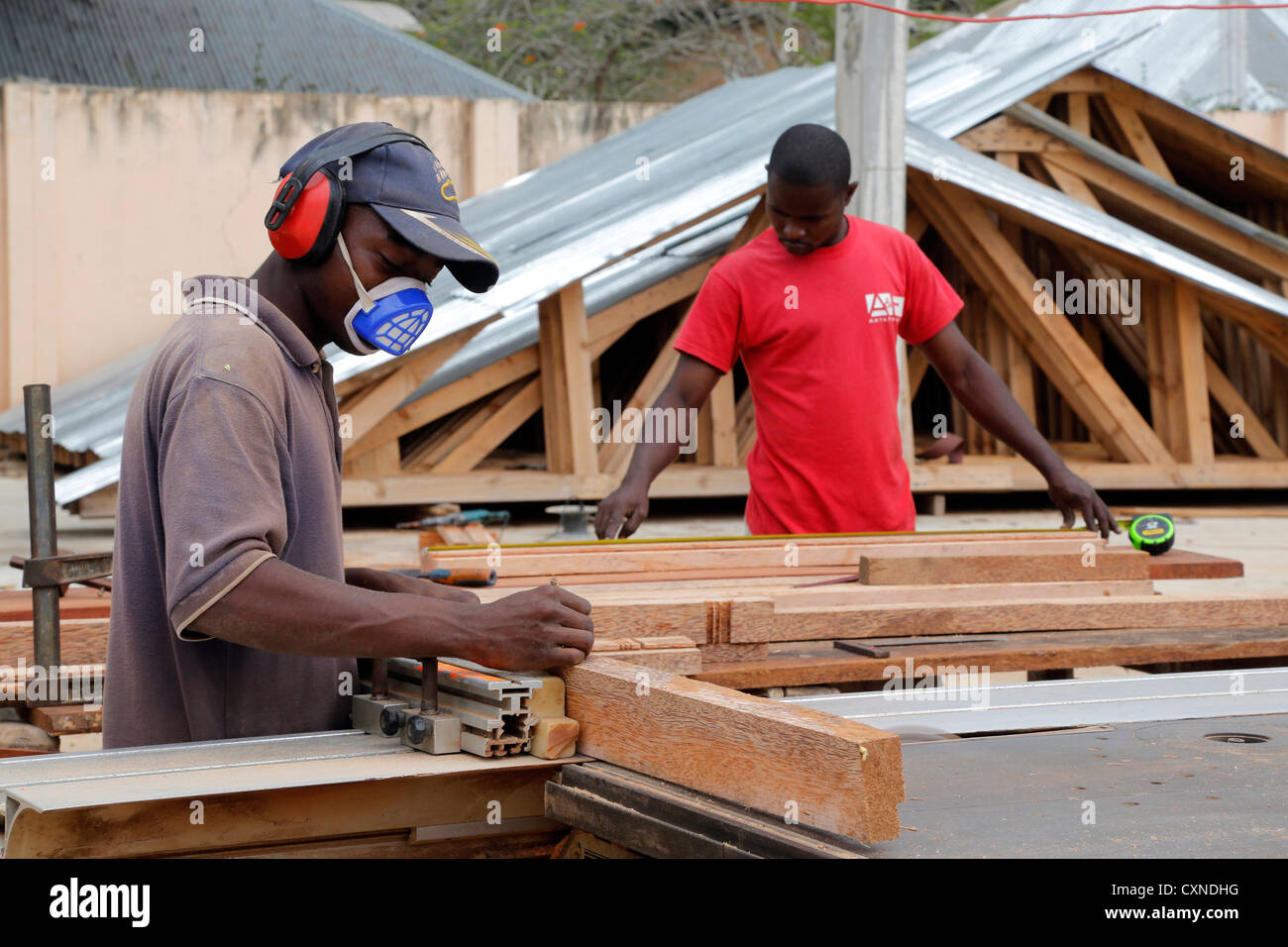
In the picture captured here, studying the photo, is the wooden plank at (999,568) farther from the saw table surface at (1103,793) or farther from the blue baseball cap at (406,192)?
the blue baseball cap at (406,192)

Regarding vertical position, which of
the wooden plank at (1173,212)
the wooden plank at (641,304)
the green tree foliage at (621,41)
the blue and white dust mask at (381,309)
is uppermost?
the green tree foliage at (621,41)

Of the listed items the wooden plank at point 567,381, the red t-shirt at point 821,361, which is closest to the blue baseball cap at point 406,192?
the red t-shirt at point 821,361

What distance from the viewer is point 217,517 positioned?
193cm

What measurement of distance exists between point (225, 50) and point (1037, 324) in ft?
39.9

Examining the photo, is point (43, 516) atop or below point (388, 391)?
below

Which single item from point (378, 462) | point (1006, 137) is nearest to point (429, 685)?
point (378, 462)

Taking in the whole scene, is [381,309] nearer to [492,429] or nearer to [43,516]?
[43,516]

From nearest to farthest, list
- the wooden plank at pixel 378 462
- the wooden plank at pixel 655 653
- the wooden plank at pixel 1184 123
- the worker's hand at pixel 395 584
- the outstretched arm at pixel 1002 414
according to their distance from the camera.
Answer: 1. the wooden plank at pixel 655 653
2. the worker's hand at pixel 395 584
3. the outstretched arm at pixel 1002 414
4. the wooden plank at pixel 378 462
5. the wooden plank at pixel 1184 123

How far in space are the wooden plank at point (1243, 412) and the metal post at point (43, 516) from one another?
9.87 m

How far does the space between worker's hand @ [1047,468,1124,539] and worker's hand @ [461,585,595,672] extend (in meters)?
2.05

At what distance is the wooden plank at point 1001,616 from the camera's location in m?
2.77

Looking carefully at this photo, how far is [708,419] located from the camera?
419 inches

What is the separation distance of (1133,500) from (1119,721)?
9856 mm
